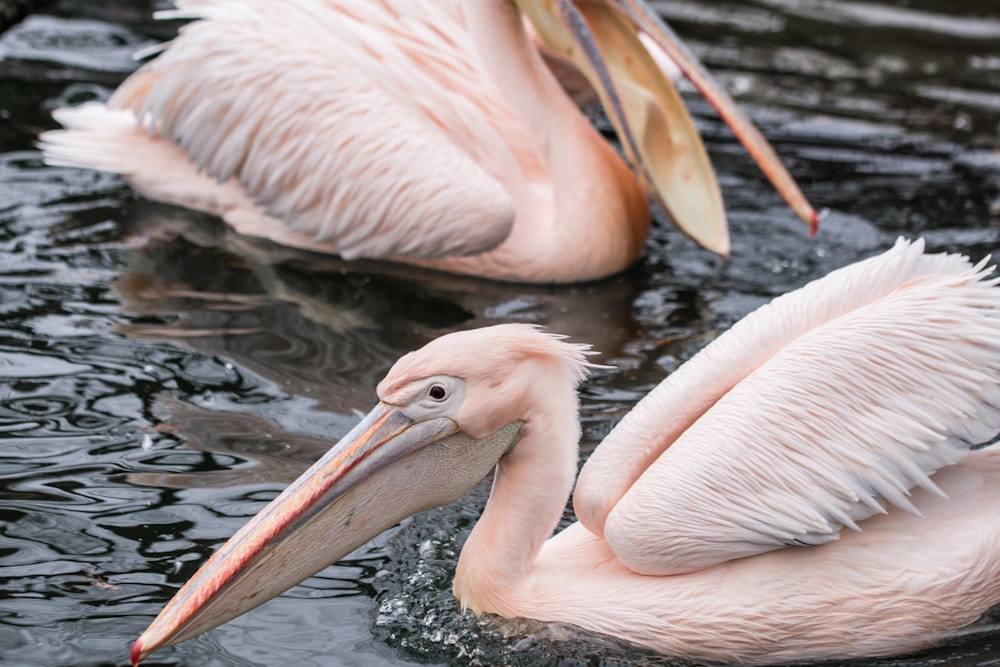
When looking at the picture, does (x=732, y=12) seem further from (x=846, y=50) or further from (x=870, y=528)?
(x=870, y=528)

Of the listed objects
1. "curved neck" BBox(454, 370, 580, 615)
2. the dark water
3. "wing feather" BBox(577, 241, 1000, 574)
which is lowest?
the dark water

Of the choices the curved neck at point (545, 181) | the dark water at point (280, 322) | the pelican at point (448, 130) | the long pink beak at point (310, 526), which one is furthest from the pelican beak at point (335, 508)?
the curved neck at point (545, 181)

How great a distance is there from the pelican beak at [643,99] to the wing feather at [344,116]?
15.6 inches

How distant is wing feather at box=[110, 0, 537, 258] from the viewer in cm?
504

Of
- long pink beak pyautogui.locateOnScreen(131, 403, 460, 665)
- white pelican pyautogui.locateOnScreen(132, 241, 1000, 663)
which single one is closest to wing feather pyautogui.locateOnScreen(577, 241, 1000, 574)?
white pelican pyautogui.locateOnScreen(132, 241, 1000, 663)

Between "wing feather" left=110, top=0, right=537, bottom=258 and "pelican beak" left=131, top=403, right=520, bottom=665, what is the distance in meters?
2.04

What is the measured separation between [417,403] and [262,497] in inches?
35.8

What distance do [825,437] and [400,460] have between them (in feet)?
2.90

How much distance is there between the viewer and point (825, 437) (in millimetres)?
2951

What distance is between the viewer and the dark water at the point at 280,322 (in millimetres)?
3133

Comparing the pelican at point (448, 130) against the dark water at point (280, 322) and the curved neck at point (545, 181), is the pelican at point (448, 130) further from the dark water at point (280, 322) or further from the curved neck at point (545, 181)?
the dark water at point (280, 322)

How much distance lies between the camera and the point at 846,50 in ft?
25.5

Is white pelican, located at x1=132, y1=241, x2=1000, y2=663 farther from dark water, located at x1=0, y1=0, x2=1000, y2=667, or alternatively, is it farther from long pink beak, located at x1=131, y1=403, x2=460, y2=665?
dark water, located at x1=0, y1=0, x2=1000, y2=667

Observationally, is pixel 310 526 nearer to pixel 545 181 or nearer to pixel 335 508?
pixel 335 508
